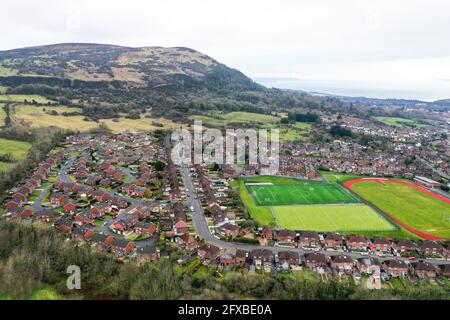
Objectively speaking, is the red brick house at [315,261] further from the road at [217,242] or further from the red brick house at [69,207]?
the red brick house at [69,207]

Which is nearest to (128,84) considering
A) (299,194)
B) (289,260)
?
(299,194)

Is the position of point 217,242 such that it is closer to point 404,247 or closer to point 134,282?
point 134,282

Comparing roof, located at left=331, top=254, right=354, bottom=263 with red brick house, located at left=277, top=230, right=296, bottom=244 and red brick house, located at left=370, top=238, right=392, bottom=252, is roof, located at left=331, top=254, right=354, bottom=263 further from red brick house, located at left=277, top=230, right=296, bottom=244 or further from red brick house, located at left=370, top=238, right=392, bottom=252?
red brick house, located at left=277, top=230, right=296, bottom=244

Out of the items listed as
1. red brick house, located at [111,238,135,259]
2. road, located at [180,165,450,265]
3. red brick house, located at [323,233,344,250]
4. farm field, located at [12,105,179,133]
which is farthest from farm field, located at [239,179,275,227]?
farm field, located at [12,105,179,133]

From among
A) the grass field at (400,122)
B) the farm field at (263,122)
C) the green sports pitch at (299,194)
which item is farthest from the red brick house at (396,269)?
the grass field at (400,122)
